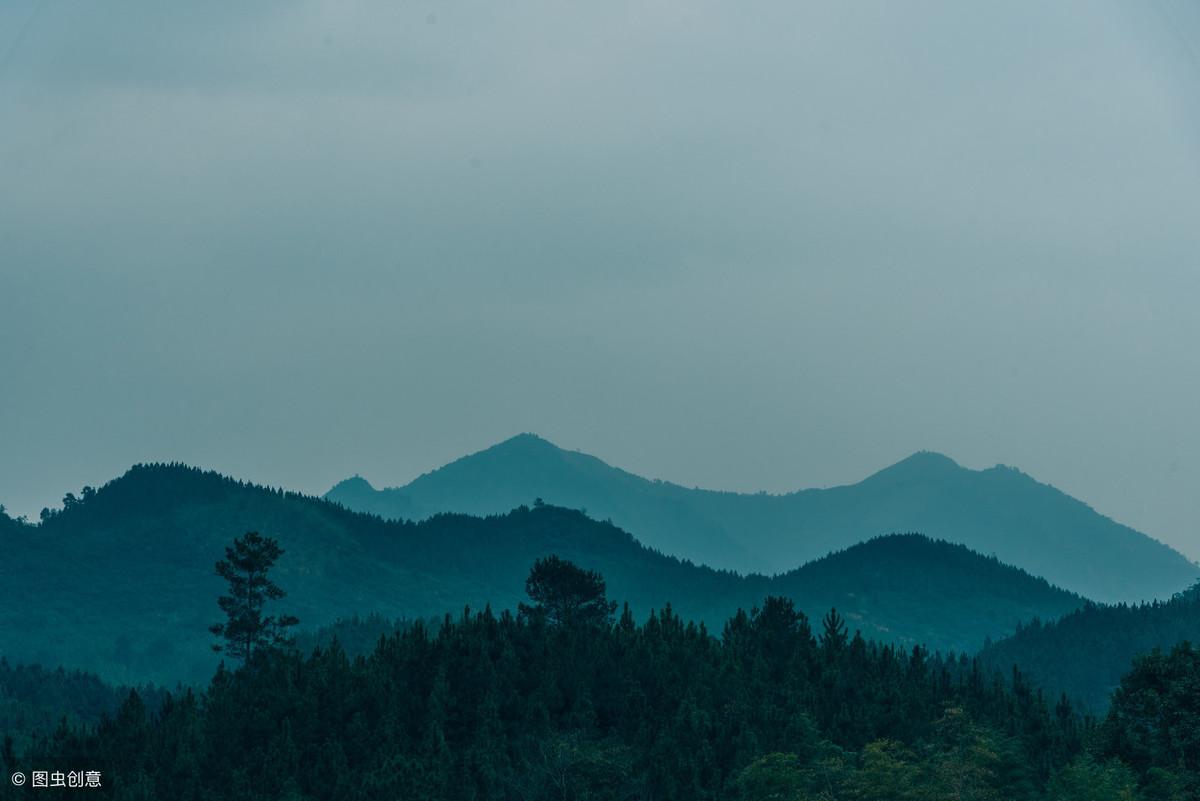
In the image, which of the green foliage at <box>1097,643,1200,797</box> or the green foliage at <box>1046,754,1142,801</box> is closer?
the green foliage at <box>1046,754,1142,801</box>

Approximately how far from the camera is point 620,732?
83.1m

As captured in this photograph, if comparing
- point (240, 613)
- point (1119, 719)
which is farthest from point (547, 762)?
point (240, 613)

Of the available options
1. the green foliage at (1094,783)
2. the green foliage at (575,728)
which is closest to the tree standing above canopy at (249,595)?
the green foliage at (575,728)

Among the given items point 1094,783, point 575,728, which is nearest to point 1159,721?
point 1094,783

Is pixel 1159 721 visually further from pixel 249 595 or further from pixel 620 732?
pixel 249 595

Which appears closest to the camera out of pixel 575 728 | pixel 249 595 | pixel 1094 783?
pixel 1094 783

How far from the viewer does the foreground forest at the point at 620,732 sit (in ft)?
235

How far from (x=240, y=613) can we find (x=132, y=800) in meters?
49.7

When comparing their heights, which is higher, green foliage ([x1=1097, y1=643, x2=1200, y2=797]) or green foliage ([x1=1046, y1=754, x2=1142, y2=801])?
green foliage ([x1=1097, y1=643, x2=1200, y2=797])

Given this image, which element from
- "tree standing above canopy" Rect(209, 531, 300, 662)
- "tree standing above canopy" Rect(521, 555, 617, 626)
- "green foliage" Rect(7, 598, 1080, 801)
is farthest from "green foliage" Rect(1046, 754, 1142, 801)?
"tree standing above canopy" Rect(209, 531, 300, 662)

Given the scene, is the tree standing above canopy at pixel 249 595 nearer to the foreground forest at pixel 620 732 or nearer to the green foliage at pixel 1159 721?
the foreground forest at pixel 620 732

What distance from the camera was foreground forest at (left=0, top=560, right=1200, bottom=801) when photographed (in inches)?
2820

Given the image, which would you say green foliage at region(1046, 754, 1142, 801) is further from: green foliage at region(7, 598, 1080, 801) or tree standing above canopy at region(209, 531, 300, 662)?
tree standing above canopy at region(209, 531, 300, 662)

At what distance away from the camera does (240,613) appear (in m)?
117
